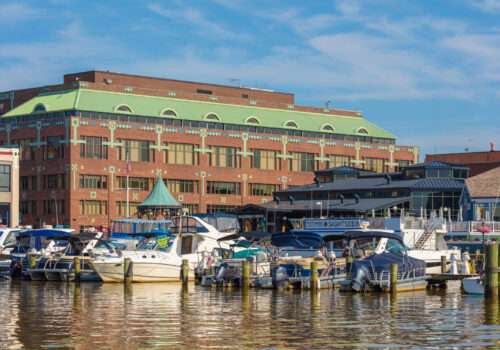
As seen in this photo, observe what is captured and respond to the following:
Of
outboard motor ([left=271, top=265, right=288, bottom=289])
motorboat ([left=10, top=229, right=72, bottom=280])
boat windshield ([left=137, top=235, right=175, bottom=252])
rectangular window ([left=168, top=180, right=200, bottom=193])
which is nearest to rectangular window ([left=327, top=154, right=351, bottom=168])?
rectangular window ([left=168, top=180, right=200, bottom=193])

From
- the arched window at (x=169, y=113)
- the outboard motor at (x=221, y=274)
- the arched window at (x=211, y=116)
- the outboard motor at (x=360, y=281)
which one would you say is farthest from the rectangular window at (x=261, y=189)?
the outboard motor at (x=360, y=281)

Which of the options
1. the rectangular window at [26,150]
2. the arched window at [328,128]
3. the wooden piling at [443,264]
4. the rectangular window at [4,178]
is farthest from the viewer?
the arched window at [328,128]

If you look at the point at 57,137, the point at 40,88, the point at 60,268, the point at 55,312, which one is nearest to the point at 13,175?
the point at 57,137

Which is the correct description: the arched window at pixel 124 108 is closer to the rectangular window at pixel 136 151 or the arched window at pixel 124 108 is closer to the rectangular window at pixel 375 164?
the rectangular window at pixel 136 151

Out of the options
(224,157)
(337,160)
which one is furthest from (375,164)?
(224,157)

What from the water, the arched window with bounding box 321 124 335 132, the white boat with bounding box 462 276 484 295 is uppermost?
the arched window with bounding box 321 124 335 132

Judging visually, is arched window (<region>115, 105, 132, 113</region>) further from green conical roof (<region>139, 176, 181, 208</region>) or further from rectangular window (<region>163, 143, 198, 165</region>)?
green conical roof (<region>139, 176, 181, 208</region>)

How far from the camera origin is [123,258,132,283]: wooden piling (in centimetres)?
5788

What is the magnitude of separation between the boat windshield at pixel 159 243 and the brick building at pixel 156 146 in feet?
180

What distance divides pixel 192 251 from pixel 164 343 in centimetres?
3239

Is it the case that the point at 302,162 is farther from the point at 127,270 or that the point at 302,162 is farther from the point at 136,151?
the point at 127,270

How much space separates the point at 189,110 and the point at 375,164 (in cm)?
3184

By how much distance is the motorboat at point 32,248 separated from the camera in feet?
209

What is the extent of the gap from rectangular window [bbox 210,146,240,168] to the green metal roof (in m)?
4.00
